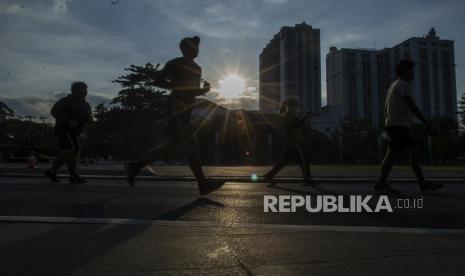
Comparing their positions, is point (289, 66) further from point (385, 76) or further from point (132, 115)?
point (132, 115)

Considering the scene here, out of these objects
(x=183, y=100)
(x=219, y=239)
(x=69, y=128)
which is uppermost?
(x=183, y=100)

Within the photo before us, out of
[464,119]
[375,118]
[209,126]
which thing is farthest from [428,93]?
[209,126]

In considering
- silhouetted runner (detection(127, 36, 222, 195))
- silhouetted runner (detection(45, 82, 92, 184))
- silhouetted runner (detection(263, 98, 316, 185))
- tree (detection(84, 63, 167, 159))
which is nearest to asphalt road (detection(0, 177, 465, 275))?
silhouetted runner (detection(127, 36, 222, 195))

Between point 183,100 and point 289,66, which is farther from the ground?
point 289,66

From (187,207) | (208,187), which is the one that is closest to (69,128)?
(208,187)

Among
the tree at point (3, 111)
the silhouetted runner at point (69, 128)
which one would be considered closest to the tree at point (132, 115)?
the tree at point (3, 111)

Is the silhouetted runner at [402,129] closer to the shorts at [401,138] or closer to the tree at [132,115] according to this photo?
the shorts at [401,138]

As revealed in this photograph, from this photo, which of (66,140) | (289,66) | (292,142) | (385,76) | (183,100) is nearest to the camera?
(183,100)

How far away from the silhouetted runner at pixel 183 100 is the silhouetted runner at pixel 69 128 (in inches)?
111

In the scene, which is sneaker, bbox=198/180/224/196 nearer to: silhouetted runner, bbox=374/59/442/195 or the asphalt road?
the asphalt road

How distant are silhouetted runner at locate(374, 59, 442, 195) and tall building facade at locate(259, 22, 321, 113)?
84584 millimetres

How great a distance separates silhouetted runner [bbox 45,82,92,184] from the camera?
316 inches

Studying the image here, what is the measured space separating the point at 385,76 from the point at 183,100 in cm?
8751

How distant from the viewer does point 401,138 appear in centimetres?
641
